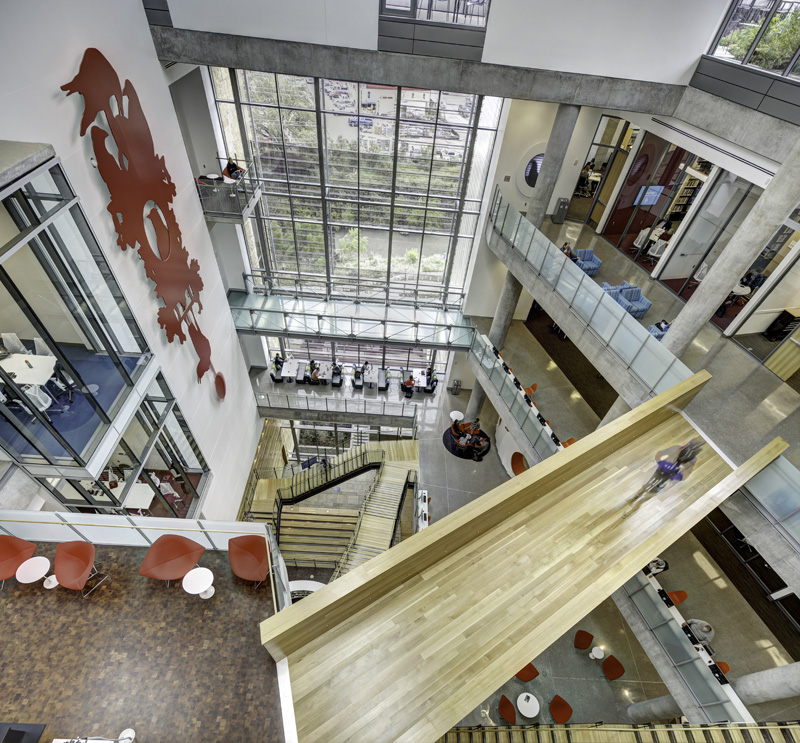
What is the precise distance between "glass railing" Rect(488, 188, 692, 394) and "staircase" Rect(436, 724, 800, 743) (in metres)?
5.36

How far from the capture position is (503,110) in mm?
11641

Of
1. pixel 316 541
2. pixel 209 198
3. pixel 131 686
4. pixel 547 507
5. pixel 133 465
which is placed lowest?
pixel 316 541

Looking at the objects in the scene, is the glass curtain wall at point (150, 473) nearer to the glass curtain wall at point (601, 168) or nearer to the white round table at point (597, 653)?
the white round table at point (597, 653)

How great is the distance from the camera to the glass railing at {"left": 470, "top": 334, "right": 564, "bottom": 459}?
415 inches

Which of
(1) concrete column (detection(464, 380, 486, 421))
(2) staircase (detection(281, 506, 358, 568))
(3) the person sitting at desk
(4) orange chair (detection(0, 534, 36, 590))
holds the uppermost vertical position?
(3) the person sitting at desk

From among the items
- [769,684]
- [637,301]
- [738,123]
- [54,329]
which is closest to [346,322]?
[637,301]

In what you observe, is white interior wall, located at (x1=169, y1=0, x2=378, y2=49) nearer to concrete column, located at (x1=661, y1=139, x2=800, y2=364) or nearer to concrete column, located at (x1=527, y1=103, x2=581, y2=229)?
concrete column, located at (x1=527, y1=103, x2=581, y2=229)

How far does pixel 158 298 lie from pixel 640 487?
9.61m

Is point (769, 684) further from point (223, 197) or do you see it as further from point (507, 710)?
point (223, 197)

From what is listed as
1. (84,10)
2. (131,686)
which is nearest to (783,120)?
(84,10)

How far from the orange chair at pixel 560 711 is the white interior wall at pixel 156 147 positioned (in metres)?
9.48

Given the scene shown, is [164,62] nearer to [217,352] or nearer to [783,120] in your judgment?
[217,352]

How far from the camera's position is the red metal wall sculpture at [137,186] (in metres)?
6.87

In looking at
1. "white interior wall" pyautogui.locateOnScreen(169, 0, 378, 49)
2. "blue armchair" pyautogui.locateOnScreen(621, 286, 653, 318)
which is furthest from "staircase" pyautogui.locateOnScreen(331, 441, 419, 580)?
"white interior wall" pyautogui.locateOnScreen(169, 0, 378, 49)
